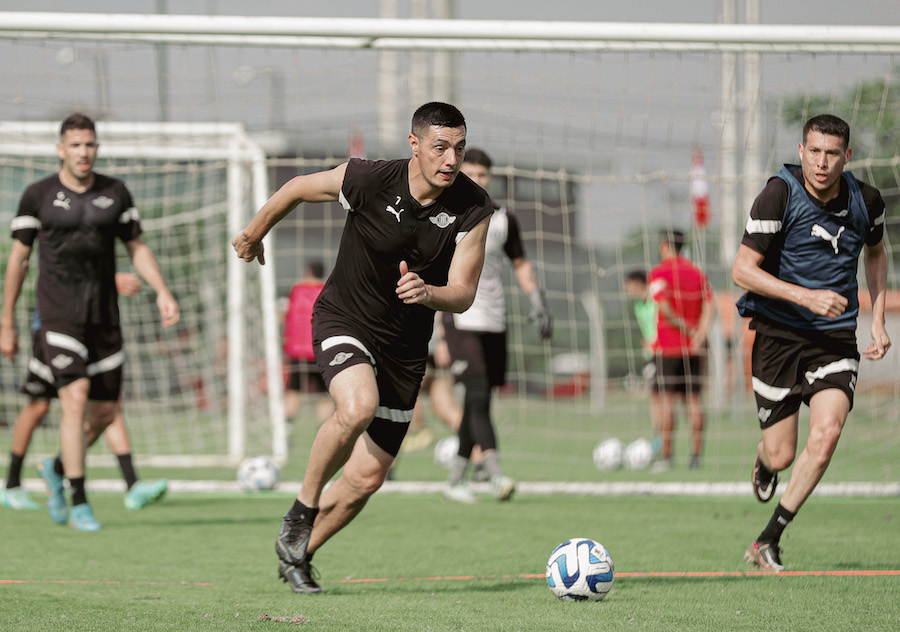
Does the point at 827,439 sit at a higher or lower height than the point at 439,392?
higher

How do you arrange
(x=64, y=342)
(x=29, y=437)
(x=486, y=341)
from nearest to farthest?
(x=64, y=342) → (x=29, y=437) → (x=486, y=341)

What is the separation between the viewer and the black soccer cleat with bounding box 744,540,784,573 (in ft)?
17.8

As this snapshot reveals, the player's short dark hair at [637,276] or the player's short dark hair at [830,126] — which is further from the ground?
the player's short dark hair at [830,126]

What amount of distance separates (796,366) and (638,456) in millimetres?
5452

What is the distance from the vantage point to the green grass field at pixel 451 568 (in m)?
4.32

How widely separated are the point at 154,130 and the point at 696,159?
16.9ft

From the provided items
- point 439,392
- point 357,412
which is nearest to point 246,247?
point 357,412

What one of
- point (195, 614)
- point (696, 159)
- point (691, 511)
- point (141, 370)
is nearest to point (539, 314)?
point (691, 511)

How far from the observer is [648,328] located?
12.8 m

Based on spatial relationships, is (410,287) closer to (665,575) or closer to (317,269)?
(665,575)

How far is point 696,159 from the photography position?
1009 cm

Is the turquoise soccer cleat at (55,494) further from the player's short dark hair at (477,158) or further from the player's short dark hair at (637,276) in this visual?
the player's short dark hair at (637,276)

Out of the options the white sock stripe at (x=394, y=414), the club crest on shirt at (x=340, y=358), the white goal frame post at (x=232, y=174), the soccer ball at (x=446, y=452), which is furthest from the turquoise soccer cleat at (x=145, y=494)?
the club crest on shirt at (x=340, y=358)

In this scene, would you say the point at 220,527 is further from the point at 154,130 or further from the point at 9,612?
the point at 154,130
